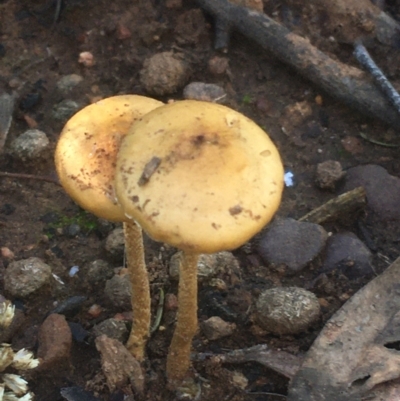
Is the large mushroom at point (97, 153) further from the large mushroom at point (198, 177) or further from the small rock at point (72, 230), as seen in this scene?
the small rock at point (72, 230)

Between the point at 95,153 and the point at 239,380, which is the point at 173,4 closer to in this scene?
the point at 95,153

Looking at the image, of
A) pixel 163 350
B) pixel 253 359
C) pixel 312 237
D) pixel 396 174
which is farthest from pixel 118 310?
pixel 396 174

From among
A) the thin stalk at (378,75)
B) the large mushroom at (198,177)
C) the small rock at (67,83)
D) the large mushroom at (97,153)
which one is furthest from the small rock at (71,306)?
the thin stalk at (378,75)

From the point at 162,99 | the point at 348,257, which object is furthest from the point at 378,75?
the point at 162,99

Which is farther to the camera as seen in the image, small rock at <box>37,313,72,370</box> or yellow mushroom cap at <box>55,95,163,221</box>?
small rock at <box>37,313,72,370</box>

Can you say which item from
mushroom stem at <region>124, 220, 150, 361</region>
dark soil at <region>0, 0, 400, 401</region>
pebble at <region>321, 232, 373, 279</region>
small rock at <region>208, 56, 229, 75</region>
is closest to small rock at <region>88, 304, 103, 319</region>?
dark soil at <region>0, 0, 400, 401</region>

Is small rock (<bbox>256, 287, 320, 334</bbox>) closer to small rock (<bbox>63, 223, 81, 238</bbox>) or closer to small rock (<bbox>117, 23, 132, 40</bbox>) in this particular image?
small rock (<bbox>63, 223, 81, 238</bbox>)
